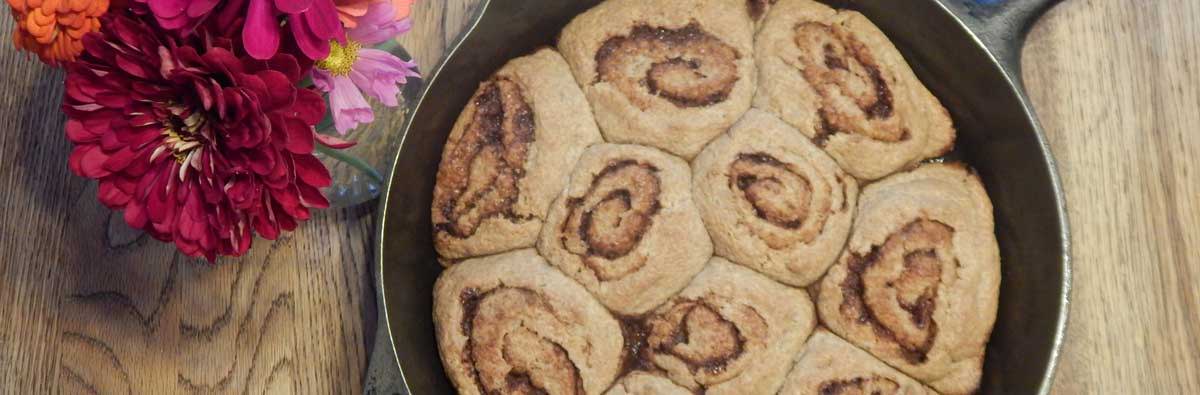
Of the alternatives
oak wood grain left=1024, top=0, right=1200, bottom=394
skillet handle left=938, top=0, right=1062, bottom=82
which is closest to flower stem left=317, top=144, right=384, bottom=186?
skillet handle left=938, top=0, right=1062, bottom=82

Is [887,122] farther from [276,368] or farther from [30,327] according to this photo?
[30,327]

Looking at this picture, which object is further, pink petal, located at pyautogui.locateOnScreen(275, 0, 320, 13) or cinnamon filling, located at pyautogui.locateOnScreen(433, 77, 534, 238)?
cinnamon filling, located at pyautogui.locateOnScreen(433, 77, 534, 238)

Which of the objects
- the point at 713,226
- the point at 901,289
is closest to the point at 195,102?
the point at 713,226

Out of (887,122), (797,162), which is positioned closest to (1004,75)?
(887,122)

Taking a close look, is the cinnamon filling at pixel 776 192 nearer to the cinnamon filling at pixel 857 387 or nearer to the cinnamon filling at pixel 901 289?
the cinnamon filling at pixel 901 289

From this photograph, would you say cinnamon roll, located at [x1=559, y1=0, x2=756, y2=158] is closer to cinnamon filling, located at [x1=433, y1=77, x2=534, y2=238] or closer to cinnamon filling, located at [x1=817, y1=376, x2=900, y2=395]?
cinnamon filling, located at [x1=433, y1=77, x2=534, y2=238]

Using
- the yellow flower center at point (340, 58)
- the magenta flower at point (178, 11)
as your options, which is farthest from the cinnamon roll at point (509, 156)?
the magenta flower at point (178, 11)

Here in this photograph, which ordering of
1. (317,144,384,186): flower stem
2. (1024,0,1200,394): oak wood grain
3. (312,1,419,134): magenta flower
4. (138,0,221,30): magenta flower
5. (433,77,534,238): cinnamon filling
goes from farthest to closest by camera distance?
1. (1024,0,1200,394): oak wood grain
2. (433,77,534,238): cinnamon filling
3. (317,144,384,186): flower stem
4. (312,1,419,134): magenta flower
5. (138,0,221,30): magenta flower
